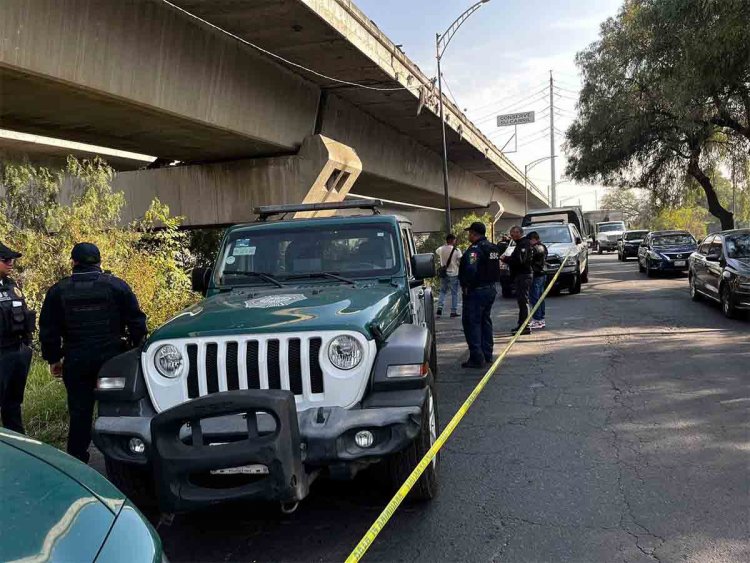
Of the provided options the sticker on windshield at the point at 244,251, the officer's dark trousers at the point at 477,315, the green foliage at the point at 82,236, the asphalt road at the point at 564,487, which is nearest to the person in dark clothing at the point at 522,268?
the officer's dark trousers at the point at 477,315

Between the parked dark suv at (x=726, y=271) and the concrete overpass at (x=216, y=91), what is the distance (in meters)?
7.93

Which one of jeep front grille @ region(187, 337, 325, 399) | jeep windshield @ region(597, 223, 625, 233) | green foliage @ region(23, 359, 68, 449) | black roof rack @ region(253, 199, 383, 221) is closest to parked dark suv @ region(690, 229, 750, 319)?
Answer: black roof rack @ region(253, 199, 383, 221)

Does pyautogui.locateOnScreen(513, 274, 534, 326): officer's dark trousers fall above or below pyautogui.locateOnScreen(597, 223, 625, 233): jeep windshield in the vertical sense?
below

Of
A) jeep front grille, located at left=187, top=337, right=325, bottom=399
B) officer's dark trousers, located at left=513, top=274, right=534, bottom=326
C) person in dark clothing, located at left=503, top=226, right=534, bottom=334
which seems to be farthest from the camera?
officer's dark trousers, located at left=513, top=274, right=534, bottom=326

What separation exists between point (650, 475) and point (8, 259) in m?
5.10

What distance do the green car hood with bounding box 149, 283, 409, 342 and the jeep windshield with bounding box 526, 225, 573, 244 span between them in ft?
43.6

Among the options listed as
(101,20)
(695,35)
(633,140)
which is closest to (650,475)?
(101,20)

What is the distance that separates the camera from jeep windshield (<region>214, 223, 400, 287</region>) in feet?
17.1

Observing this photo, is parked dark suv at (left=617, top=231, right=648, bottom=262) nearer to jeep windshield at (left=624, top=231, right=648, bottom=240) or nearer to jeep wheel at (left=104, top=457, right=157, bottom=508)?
jeep windshield at (left=624, top=231, right=648, bottom=240)

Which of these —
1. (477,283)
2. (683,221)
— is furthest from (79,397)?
(683,221)

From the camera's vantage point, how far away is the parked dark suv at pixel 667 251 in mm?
20961

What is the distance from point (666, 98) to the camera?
16656mm

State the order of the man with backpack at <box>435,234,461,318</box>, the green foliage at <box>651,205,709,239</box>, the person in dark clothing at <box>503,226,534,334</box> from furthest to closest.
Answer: the green foliage at <box>651,205,709,239</box> → the man with backpack at <box>435,234,461,318</box> → the person in dark clothing at <box>503,226,534,334</box>

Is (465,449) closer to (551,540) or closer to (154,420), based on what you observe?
(551,540)
